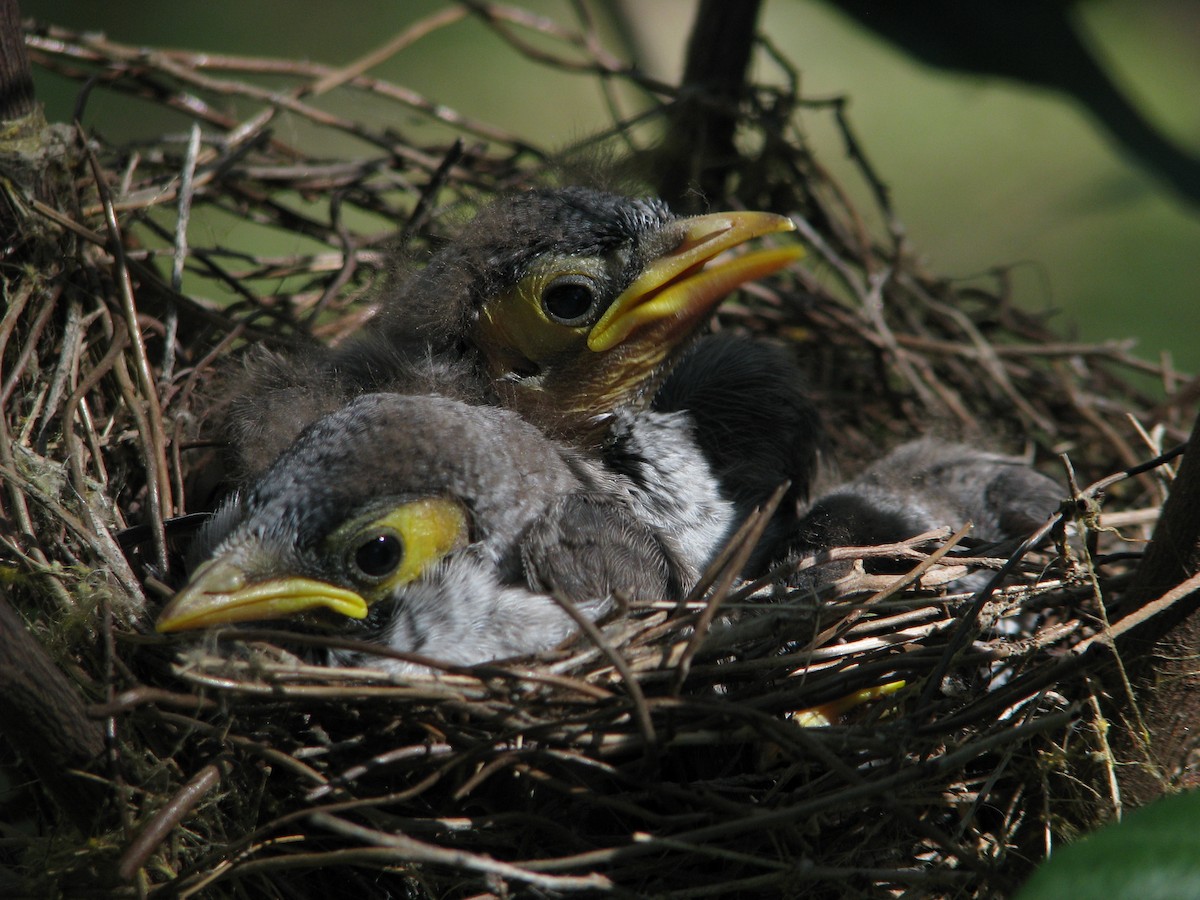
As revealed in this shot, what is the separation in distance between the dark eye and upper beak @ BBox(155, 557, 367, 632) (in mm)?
585

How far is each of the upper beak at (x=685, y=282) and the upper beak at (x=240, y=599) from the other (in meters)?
0.60

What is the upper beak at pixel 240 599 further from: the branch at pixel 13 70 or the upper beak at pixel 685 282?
the branch at pixel 13 70

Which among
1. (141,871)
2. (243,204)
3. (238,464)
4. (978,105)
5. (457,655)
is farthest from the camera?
(978,105)

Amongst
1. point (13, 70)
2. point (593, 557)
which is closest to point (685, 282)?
point (593, 557)

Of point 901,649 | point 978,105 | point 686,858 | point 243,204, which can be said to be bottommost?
point 686,858

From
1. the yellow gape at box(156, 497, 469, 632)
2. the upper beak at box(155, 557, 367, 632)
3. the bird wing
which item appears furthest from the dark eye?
the upper beak at box(155, 557, 367, 632)

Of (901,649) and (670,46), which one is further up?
(670,46)

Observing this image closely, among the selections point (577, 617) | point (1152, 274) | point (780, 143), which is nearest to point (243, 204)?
point (780, 143)

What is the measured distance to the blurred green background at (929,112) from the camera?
3.53 meters

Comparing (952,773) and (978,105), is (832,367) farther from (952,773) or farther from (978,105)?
A: (978,105)

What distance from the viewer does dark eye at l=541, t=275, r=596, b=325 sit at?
164 cm

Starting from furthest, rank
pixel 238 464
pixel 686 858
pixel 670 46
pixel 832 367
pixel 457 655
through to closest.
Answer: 1. pixel 670 46
2. pixel 832 367
3. pixel 238 464
4. pixel 457 655
5. pixel 686 858

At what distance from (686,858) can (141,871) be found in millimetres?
591

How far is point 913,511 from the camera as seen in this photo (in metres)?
1.63
